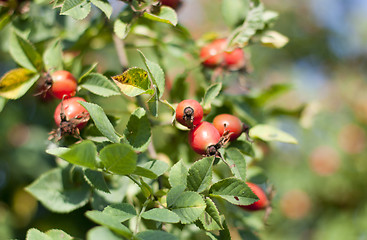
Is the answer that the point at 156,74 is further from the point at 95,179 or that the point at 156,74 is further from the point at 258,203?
the point at 258,203

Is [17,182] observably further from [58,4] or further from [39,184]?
[58,4]

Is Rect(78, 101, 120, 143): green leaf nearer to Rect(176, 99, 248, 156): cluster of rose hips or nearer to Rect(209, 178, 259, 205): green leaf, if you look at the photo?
Rect(176, 99, 248, 156): cluster of rose hips

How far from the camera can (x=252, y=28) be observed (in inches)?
50.5

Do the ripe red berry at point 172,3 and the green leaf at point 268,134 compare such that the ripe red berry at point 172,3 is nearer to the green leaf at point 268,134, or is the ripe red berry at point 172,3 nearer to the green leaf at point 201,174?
the green leaf at point 268,134

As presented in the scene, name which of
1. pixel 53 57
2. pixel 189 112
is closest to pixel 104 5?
pixel 53 57

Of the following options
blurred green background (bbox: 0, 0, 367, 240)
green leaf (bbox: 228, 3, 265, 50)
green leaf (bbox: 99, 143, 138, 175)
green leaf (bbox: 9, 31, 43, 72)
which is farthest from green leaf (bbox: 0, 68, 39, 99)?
blurred green background (bbox: 0, 0, 367, 240)

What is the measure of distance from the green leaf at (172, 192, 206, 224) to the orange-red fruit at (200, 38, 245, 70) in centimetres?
68

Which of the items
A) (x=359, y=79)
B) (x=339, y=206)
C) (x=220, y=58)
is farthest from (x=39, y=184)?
(x=359, y=79)

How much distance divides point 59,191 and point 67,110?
30 cm

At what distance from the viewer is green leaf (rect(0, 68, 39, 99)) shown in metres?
1.10

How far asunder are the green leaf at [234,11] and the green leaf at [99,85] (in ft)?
2.03

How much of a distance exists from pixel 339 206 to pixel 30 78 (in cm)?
317

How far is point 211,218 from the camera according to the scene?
0.90 m

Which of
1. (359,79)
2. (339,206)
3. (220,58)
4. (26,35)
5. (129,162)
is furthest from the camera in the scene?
(359,79)
